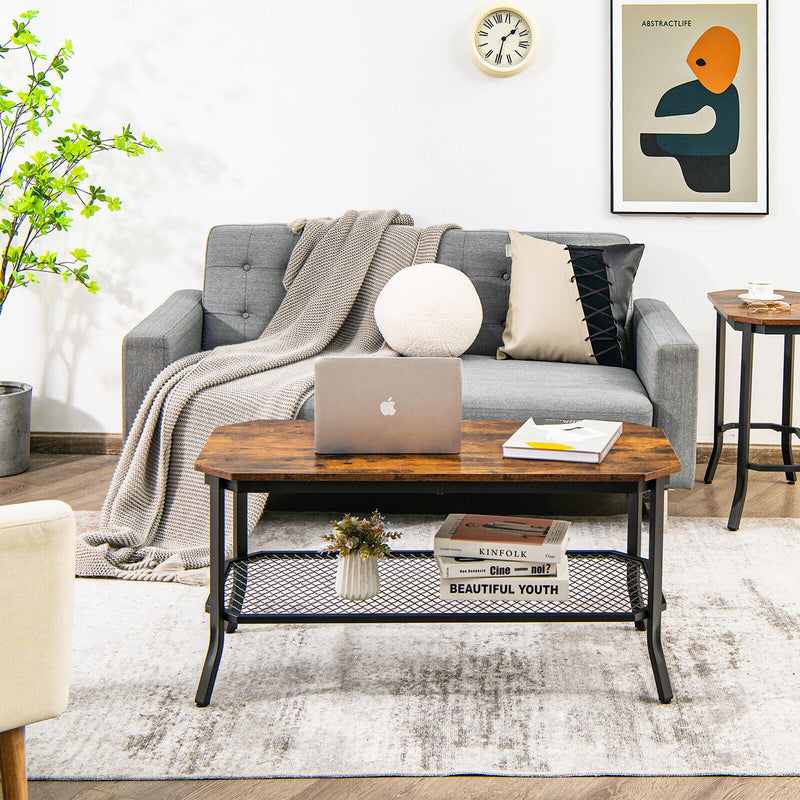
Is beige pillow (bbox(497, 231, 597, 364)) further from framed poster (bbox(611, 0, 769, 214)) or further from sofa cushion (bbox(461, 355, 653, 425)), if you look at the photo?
framed poster (bbox(611, 0, 769, 214))

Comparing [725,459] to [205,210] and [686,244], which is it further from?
[205,210]

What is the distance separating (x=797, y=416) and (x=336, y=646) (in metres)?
2.38

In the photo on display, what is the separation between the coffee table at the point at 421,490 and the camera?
1.78 metres

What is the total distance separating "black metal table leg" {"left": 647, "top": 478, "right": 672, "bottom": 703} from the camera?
1807mm

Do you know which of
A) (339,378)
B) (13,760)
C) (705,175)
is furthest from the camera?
(705,175)

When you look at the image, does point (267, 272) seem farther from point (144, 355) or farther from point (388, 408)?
point (388, 408)

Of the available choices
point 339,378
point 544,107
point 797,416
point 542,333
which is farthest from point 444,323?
point 797,416

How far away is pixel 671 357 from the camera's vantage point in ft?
9.04

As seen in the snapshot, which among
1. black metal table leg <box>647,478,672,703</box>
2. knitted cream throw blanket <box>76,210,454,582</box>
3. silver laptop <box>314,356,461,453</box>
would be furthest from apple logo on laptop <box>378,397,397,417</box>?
knitted cream throw blanket <box>76,210,454,582</box>

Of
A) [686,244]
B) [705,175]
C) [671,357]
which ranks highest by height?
[705,175]

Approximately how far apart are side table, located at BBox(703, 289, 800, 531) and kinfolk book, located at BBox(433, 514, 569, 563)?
3.77ft

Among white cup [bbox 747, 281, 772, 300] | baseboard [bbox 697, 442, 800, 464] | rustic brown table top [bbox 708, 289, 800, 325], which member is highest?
white cup [bbox 747, 281, 772, 300]

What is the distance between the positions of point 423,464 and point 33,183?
2.38 meters

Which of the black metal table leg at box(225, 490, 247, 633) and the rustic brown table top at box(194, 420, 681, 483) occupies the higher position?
the rustic brown table top at box(194, 420, 681, 483)
